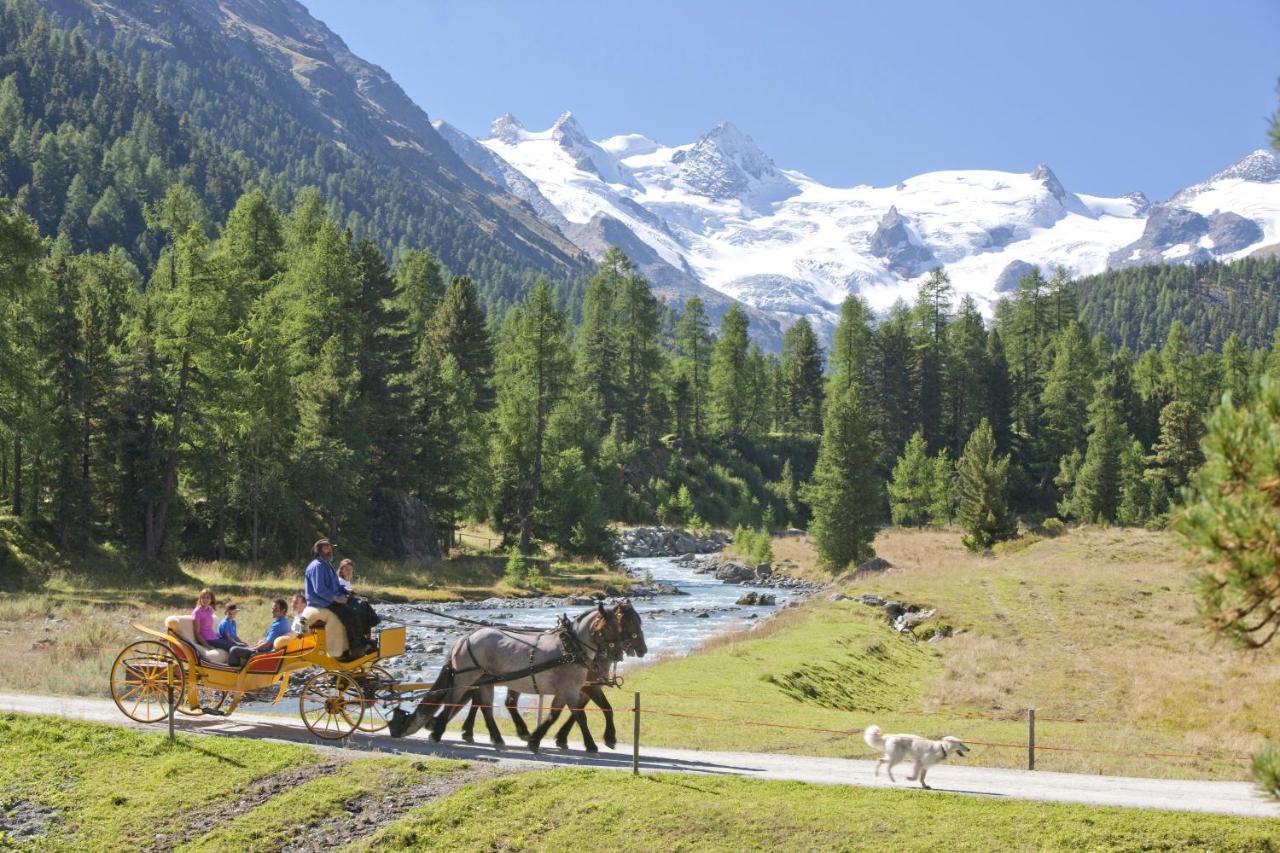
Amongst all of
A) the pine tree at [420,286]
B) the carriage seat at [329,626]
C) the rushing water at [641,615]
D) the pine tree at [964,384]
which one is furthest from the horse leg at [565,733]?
the pine tree at [964,384]

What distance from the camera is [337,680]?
17219mm

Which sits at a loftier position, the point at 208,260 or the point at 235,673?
the point at 208,260

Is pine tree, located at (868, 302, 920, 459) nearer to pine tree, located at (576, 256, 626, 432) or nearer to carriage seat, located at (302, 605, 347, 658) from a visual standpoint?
pine tree, located at (576, 256, 626, 432)

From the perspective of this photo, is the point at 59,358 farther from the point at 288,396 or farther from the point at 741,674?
the point at 741,674

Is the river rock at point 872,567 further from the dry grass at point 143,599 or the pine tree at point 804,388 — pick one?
the pine tree at point 804,388

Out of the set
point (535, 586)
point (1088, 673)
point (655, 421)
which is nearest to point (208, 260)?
point (535, 586)

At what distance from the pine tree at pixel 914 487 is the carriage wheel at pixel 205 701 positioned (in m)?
75.5

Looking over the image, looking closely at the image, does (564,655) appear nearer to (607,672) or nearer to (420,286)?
(607,672)

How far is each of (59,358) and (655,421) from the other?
229 feet

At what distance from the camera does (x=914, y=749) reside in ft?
48.6

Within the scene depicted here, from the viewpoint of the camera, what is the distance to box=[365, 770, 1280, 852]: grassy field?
1248cm

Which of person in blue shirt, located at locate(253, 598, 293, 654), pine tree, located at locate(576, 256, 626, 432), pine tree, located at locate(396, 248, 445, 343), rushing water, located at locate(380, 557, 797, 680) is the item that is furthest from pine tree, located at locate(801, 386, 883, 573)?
person in blue shirt, located at locate(253, 598, 293, 654)

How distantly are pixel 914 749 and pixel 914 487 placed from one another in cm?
7812

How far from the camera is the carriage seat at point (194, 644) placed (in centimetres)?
1727
